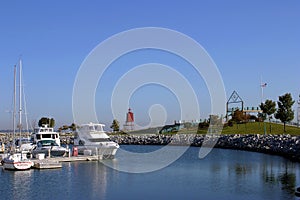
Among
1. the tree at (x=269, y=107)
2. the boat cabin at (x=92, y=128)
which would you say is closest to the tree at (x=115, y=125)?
the tree at (x=269, y=107)

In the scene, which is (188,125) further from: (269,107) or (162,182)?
(162,182)

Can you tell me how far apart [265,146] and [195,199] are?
31711mm

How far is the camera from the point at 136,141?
267 ft

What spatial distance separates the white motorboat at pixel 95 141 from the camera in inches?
1709

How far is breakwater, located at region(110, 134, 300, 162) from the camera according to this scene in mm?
45809

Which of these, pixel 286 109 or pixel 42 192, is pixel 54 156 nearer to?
pixel 42 192

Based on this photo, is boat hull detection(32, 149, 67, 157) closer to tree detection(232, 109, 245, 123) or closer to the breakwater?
the breakwater

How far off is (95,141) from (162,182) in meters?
18.3

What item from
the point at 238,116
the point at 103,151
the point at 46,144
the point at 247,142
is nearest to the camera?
the point at 103,151

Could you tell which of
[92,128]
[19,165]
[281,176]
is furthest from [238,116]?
[19,165]

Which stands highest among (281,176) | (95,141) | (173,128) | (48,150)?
(173,128)

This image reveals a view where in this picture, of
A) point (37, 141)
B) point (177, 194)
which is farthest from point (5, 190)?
point (37, 141)

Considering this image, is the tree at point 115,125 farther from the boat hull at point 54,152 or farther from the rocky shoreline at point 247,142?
the boat hull at point 54,152

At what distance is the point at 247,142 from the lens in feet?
188
